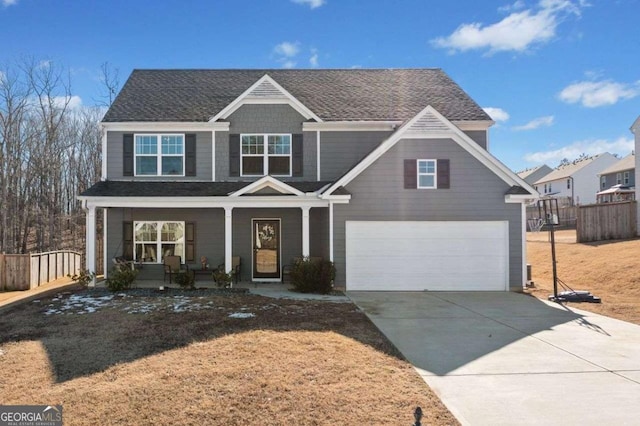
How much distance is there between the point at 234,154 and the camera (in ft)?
51.6

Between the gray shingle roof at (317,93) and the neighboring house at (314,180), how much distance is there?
7cm

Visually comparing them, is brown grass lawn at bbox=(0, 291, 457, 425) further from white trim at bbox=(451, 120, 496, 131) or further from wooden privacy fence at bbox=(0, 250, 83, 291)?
white trim at bbox=(451, 120, 496, 131)

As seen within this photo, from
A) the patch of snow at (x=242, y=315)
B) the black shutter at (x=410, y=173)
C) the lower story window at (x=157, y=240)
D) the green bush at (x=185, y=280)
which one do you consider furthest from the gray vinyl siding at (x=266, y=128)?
the patch of snow at (x=242, y=315)

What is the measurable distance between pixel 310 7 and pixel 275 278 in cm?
927

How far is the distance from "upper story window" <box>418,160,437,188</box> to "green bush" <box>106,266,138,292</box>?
949 centimetres

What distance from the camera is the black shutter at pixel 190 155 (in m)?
15.6

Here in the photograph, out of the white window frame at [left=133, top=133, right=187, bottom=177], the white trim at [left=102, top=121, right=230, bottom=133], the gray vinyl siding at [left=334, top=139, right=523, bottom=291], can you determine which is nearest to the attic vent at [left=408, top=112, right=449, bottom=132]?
the gray vinyl siding at [left=334, top=139, right=523, bottom=291]

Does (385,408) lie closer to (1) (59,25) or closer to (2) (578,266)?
(2) (578,266)

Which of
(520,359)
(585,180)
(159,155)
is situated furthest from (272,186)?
(585,180)

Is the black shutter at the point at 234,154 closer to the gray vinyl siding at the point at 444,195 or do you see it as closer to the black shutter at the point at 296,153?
the black shutter at the point at 296,153

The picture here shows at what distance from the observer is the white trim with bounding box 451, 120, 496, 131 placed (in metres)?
16.0

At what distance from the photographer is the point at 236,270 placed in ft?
48.8

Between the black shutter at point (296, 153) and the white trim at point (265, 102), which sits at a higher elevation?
the white trim at point (265, 102)

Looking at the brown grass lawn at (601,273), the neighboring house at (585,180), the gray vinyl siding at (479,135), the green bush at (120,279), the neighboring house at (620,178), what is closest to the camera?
the brown grass lawn at (601,273)
